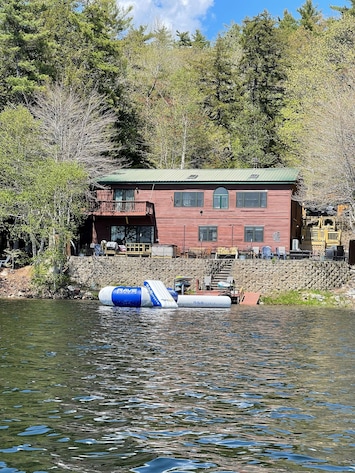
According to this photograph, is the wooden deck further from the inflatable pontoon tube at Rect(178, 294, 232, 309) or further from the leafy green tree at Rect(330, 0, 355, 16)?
the leafy green tree at Rect(330, 0, 355, 16)

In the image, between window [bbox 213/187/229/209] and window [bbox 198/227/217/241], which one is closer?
window [bbox 213/187/229/209]

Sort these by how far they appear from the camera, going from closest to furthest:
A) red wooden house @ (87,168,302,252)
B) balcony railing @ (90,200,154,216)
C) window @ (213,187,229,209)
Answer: red wooden house @ (87,168,302,252)
window @ (213,187,229,209)
balcony railing @ (90,200,154,216)

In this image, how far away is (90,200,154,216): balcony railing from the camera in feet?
Answer: 159

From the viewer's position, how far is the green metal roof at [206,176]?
4684 centimetres

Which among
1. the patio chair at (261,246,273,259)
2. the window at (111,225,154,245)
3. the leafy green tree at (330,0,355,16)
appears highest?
the leafy green tree at (330,0,355,16)

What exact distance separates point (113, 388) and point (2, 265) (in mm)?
33988

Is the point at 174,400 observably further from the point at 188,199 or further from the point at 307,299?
the point at 188,199

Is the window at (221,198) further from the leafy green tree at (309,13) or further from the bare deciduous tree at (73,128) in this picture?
the leafy green tree at (309,13)

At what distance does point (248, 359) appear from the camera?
1686 cm

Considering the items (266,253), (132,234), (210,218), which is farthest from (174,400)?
(132,234)

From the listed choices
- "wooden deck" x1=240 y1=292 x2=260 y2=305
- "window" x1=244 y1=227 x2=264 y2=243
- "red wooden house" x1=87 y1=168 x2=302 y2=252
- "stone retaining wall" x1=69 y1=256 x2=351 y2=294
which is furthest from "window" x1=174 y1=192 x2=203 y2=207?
"wooden deck" x1=240 y1=292 x2=260 y2=305

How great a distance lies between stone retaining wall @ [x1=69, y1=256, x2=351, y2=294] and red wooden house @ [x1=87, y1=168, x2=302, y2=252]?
19.3ft

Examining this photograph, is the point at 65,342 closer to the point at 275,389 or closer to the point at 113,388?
the point at 113,388

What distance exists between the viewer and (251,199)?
47.2 m
